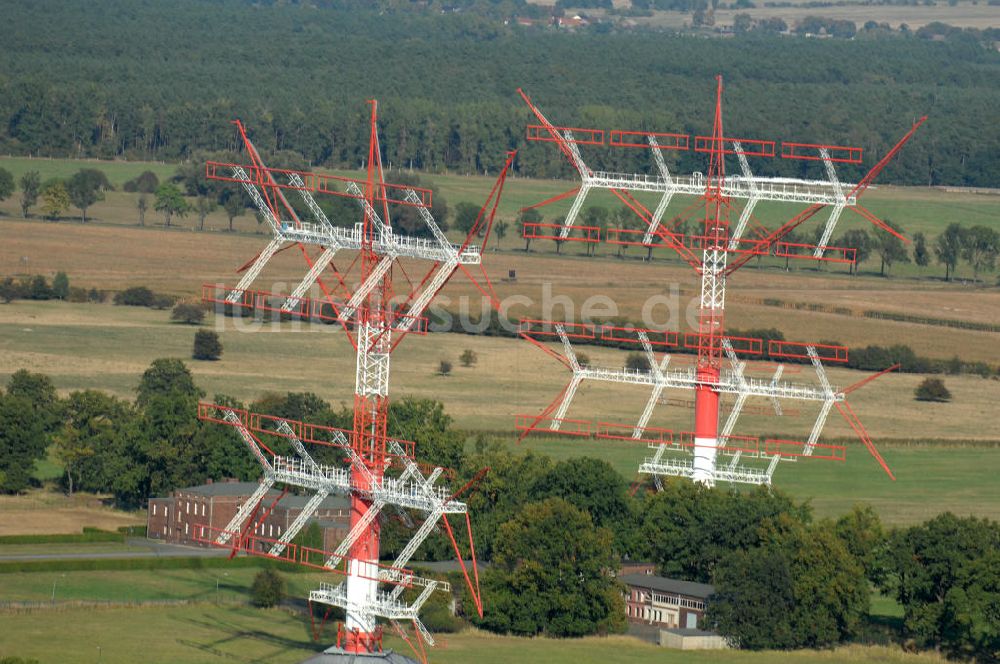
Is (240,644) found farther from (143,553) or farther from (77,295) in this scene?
(77,295)

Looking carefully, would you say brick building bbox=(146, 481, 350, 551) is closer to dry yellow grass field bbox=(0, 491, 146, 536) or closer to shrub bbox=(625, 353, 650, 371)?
dry yellow grass field bbox=(0, 491, 146, 536)

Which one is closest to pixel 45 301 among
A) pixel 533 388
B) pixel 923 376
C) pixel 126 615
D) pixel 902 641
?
pixel 533 388

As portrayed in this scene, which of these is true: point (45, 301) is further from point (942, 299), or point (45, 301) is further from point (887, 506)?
point (887, 506)

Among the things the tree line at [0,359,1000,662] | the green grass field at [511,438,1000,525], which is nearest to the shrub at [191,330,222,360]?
the green grass field at [511,438,1000,525]

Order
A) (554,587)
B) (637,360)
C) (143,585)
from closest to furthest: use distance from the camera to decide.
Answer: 1. (554,587)
2. (143,585)
3. (637,360)

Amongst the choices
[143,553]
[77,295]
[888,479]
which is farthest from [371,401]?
[77,295]

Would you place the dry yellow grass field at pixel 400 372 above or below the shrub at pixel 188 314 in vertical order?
below

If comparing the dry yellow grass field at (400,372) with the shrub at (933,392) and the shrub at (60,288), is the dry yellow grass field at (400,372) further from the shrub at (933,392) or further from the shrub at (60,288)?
the shrub at (60,288)

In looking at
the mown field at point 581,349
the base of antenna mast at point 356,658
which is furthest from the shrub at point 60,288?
the base of antenna mast at point 356,658
